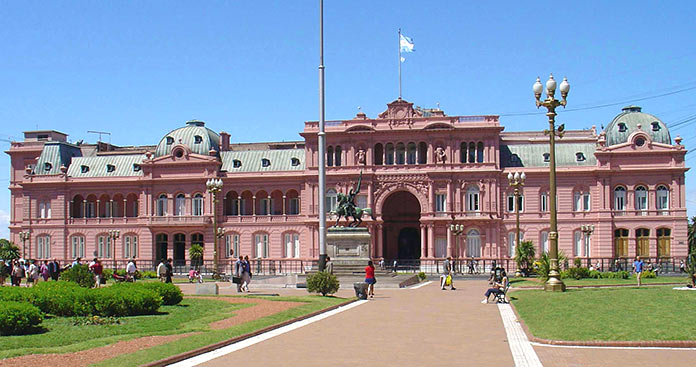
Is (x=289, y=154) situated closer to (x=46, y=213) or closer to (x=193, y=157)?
(x=193, y=157)

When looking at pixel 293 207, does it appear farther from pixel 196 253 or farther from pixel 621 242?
pixel 621 242

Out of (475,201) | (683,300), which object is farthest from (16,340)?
(475,201)

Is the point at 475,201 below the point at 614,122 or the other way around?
below

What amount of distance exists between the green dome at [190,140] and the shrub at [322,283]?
5214cm

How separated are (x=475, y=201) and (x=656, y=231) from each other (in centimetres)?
1672

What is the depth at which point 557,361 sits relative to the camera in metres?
17.0

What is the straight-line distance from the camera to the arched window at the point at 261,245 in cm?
8281

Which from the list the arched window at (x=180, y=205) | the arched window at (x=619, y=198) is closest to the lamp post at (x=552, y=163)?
→ the arched window at (x=619, y=198)

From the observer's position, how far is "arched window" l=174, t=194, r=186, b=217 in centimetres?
8406

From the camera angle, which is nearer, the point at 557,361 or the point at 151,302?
the point at 557,361

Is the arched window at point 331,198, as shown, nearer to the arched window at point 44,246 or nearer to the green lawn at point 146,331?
the arched window at point 44,246

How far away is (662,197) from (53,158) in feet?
205

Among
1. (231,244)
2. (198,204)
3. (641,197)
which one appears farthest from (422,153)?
(198,204)

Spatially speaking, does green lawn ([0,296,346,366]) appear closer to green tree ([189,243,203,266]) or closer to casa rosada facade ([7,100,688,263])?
casa rosada facade ([7,100,688,263])
